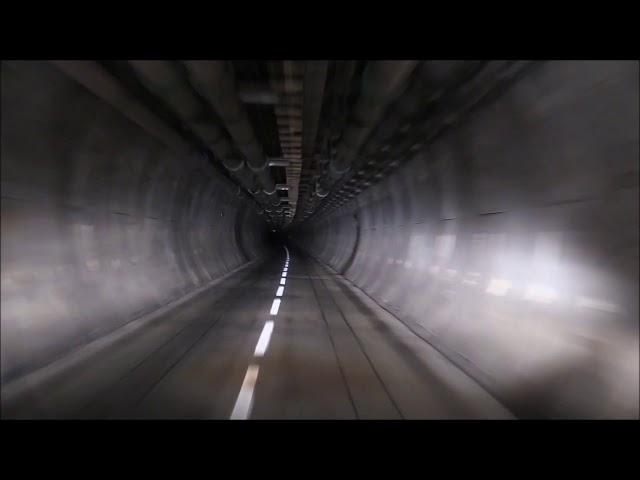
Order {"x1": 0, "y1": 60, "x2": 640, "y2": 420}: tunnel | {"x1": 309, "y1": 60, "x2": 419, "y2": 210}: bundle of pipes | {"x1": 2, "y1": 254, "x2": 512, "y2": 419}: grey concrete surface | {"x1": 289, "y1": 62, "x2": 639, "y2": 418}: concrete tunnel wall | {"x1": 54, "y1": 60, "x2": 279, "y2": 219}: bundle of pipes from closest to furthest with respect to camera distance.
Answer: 1. {"x1": 289, "y1": 62, "x2": 639, "y2": 418}: concrete tunnel wall
2. {"x1": 0, "y1": 60, "x2": 640, "y2": 420}: tunnel
3. {"x1": 2, "y1": 254, "x2": 512, "y2": 419}: grey concrete surface
4. {"x1": 309, "y1": 60, "x2": 419, "y2": 210}: bundle of pipes
5. {"x1": 54, "y1": 60, "x2": 279, "y2": 219}: bundle of pipes

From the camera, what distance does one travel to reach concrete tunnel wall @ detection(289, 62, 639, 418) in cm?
339

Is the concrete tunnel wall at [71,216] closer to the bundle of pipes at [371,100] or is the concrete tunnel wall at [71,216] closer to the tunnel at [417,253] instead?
the tunnel at [417,253]

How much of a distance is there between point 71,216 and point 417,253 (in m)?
7.37

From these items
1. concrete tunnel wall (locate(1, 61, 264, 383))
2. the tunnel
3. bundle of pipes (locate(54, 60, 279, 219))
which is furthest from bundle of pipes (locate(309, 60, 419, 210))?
concrete tunnel wall (locate(1, 61, 264, 383))

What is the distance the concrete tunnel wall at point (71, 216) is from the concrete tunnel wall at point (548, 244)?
5.69 m

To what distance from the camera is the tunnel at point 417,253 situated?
3719mm

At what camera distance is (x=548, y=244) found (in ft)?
14.5

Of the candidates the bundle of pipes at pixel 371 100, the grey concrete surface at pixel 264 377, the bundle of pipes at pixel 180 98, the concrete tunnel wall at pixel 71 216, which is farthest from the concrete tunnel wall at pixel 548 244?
the concrete tunnel wall at pixel 71 216

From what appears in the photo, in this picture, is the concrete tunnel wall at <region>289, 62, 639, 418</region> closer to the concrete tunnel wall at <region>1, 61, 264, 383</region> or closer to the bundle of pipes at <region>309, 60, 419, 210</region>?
the bundle of pipes at <region>309, 60, 419, 210</region>

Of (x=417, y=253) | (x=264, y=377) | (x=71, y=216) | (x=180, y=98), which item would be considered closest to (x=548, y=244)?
(x=264, y=377)

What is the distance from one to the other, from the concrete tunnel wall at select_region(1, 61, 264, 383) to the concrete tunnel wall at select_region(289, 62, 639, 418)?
5686 millimetres

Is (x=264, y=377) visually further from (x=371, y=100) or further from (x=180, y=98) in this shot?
(x=180, y=98)
